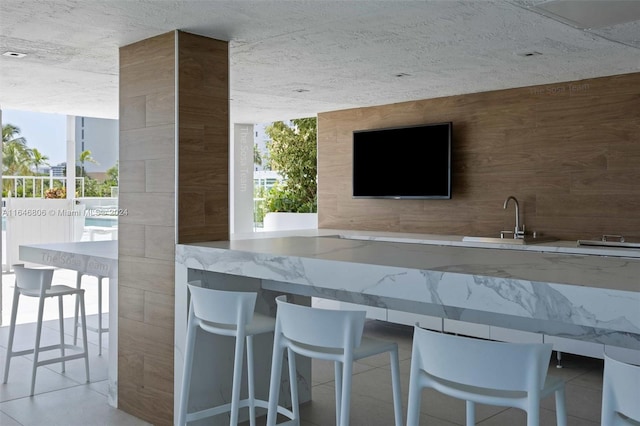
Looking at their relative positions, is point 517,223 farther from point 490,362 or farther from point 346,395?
point 490,362

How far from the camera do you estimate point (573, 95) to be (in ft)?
15.2

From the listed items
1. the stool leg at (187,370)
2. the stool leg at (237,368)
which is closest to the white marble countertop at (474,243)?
the stool leg at (187,370)

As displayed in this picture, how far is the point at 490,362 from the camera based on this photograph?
1703 mm

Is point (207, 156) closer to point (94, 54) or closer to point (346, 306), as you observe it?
point (94, 54)

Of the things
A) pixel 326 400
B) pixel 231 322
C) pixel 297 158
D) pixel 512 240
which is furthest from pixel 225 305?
pixel 297 158

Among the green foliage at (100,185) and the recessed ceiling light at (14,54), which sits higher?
the recessed ceiling light at (14,54)

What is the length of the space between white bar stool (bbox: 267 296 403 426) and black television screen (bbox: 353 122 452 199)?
315 cm

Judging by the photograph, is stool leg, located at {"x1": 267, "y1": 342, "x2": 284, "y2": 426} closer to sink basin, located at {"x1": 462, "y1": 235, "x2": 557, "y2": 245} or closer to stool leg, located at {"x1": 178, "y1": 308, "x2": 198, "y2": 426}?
stool leg, located at {"x1": 178, "y1": 308, "x2": 198, "y2": 426}

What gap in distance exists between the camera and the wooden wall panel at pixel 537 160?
174 inches

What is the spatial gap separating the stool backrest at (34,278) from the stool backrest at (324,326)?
2.28 meters

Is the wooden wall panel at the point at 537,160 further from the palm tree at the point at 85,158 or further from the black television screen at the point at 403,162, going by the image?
the palm tree at the point at 85,158

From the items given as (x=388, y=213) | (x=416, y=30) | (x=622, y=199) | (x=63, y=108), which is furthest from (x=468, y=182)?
(x=63, y=108)

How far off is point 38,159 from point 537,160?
10021mm

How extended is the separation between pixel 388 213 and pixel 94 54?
308 cm
